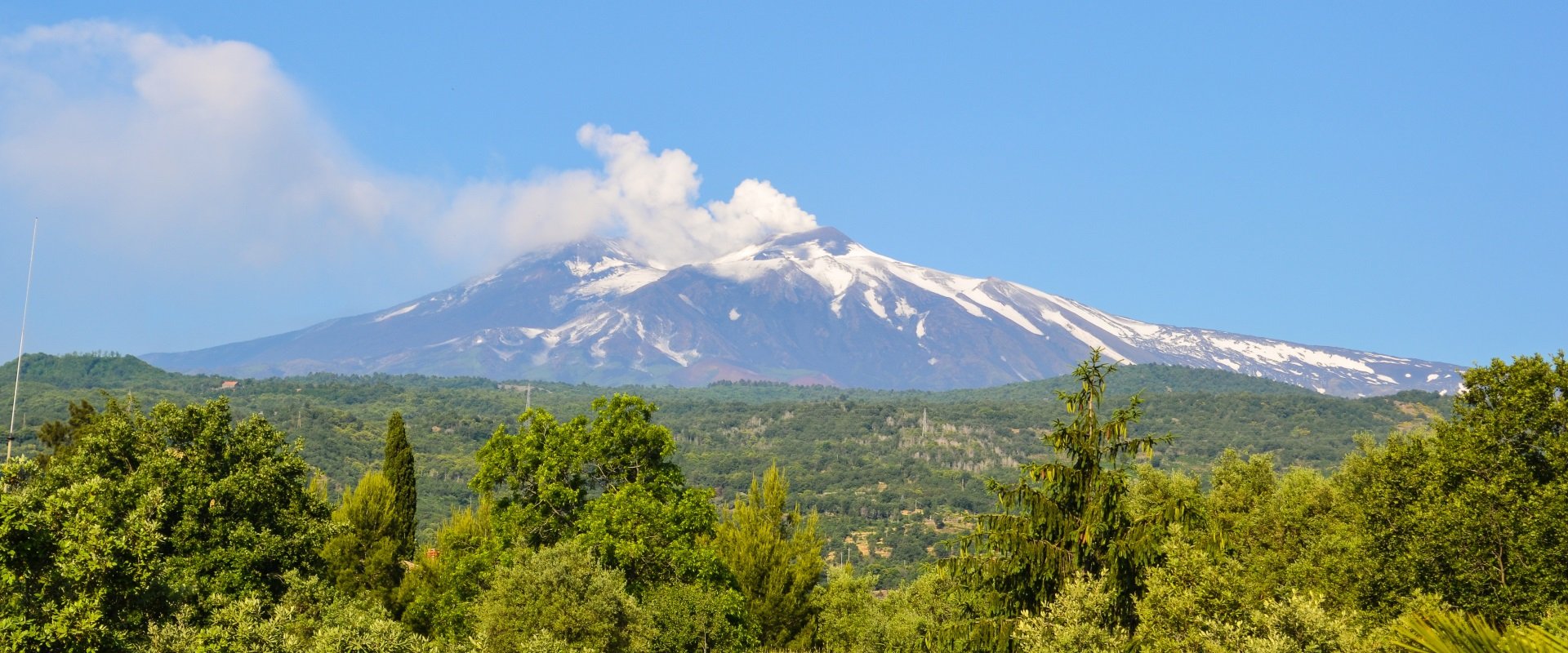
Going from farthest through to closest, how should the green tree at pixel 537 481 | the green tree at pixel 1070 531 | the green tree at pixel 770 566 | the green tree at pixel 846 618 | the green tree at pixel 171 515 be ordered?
the green tree at pixel 846 618 < the green tree at pixel 770 566 < the green tree at pixel 537 481 < the green tree at pixel 1070 531 < the green tree at pixel 171 515

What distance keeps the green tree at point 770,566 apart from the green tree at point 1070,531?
2090 centimetres

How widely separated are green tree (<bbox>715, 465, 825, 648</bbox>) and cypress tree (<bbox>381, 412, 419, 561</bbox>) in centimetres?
1566

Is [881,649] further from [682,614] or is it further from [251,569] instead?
[251,569]

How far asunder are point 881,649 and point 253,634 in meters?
29.2

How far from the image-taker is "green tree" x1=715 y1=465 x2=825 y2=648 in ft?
161

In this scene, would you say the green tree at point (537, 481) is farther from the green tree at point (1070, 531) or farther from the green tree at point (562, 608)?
the green tree at point (1070, 531)

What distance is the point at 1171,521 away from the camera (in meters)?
27.4

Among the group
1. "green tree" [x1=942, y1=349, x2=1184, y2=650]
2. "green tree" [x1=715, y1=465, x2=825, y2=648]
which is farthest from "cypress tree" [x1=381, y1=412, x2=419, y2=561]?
"green tree" [x1=942, y1=349, x2=1184, y2=650]

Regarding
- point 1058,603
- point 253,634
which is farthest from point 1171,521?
point 253,634

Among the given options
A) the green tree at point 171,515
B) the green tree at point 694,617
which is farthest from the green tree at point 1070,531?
the green tree at point 171,515

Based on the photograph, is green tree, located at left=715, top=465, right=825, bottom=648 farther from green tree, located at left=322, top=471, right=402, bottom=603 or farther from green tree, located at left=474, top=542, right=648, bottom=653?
green tree, located at left=322, top=471, right=402, bottom=603

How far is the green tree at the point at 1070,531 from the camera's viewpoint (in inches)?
1076

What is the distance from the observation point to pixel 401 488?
53.6 m

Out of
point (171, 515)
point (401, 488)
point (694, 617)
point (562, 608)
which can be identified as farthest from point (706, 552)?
point (401, 488)
